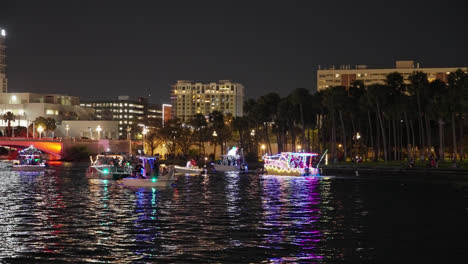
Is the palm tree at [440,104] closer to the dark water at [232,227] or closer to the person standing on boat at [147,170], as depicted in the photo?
the dark water at [232,227]

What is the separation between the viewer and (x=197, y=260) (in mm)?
24078

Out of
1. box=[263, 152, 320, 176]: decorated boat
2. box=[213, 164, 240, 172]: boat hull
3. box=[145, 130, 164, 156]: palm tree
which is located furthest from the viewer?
box=[145, 130, 164, 156]: palm tree

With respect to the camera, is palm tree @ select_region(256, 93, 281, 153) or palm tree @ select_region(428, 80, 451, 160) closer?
palm tree @ select_region(428, 80, 451, 160)

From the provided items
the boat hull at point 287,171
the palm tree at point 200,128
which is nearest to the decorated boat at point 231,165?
the boat hull at point 287,171

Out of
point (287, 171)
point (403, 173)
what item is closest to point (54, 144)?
point (287, 171)

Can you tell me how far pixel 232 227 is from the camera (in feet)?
109

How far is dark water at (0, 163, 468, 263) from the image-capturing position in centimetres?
2541

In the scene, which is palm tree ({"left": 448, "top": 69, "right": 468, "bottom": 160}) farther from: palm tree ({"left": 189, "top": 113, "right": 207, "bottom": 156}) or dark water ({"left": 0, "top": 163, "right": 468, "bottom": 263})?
palm tree ({"left": 189, "top": 113, "right": 207, "bottom": 156})

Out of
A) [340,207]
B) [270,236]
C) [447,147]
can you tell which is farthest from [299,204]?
[447,147]

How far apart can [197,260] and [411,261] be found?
8095 millimetres

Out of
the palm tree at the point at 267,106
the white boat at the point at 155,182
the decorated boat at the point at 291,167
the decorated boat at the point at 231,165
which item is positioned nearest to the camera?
the white boat at the point at 155,182

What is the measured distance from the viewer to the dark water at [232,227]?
2541 centimetres

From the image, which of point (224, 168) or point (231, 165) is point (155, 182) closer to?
point (224, 168)

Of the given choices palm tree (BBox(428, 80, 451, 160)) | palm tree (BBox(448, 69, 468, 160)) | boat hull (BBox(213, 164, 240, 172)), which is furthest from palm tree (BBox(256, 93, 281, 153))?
boat hull (BBox(213, 164, 240, 172))
